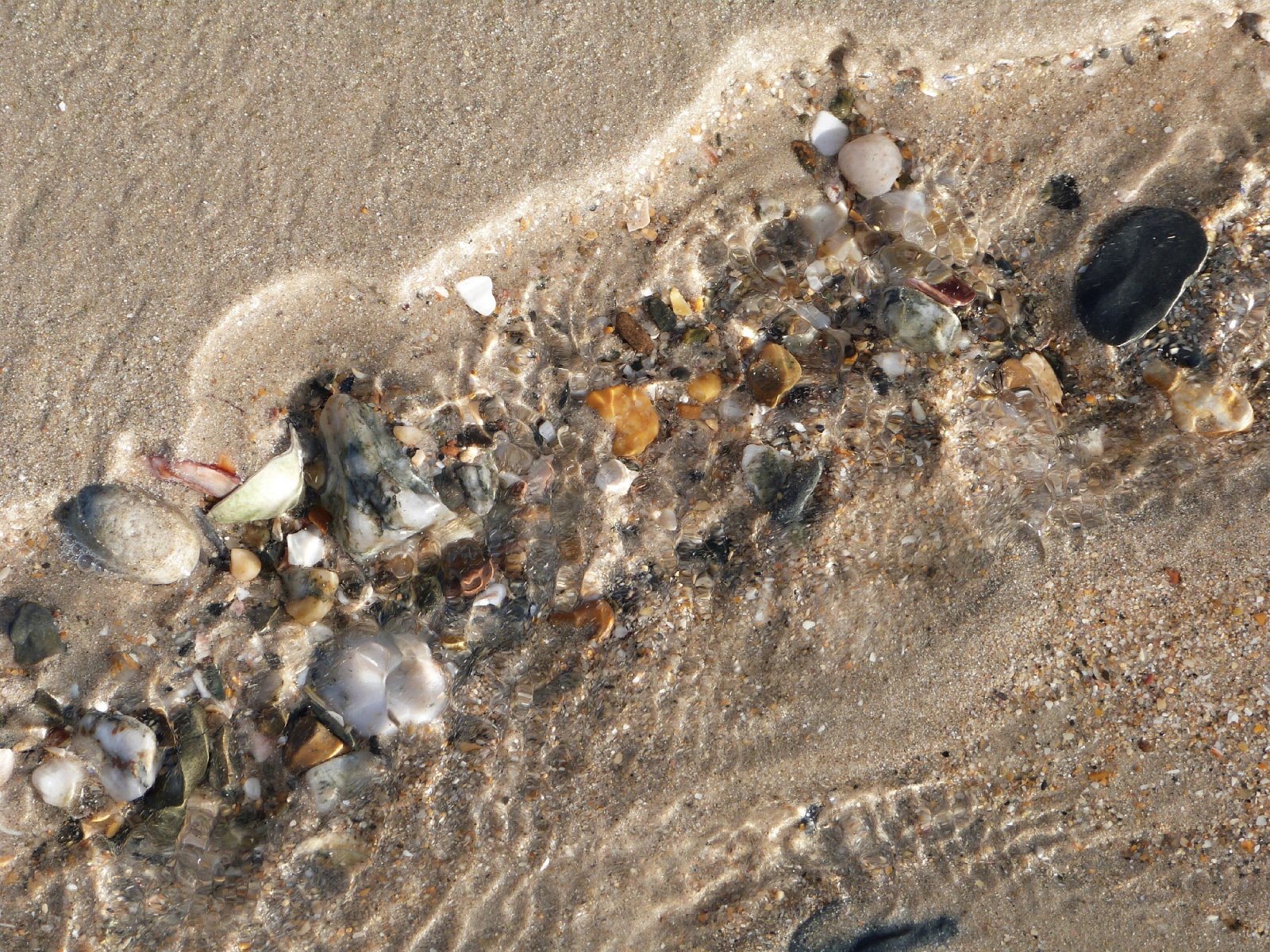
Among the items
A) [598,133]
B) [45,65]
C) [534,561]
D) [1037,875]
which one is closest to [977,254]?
[598,133]

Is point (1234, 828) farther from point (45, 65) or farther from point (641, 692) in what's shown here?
point (45, 65)

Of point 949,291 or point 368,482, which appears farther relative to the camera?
point 949,291

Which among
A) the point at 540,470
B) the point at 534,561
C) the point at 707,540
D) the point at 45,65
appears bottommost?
the point at 707,540

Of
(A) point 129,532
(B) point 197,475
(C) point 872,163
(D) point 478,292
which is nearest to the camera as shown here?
(A) point 129,532

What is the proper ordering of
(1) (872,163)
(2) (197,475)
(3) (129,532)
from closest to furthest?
(3) (129,532)
(2) (197,475)
(1) (872,163)

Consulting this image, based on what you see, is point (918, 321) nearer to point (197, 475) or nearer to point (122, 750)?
point (197, 475)

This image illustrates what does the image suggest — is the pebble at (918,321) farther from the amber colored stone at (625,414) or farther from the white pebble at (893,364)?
the amber colored stone at (625,414)

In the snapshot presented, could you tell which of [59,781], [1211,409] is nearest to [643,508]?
[1211,409]
